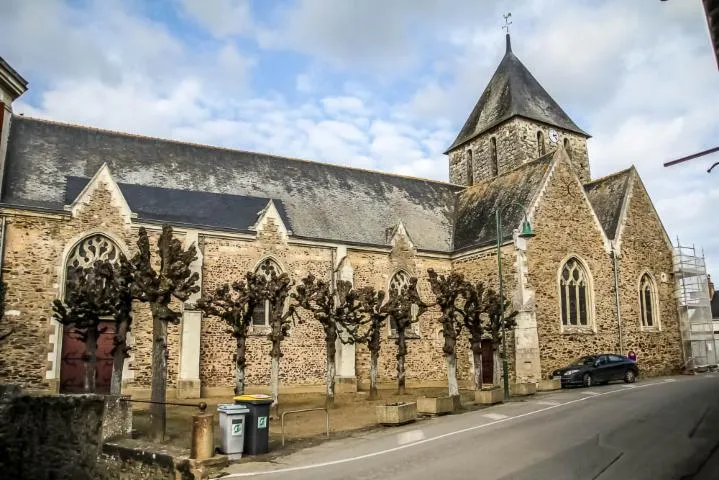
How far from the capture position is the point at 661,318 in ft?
88.9

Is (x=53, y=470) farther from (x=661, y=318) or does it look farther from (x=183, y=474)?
(x=661, y=318)

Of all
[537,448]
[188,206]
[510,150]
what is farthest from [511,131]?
[537,448]

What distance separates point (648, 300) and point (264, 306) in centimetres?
1811

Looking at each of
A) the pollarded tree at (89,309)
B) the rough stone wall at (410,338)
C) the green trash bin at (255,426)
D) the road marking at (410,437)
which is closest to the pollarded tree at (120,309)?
the pollarded tree at (89,309)

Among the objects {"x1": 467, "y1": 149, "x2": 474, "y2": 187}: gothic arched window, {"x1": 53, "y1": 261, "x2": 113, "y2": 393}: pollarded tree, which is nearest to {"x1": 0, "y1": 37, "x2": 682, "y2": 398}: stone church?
{"x1": 53, "y1": 261, "x2": 113, "y2": 393}: pollarded tree

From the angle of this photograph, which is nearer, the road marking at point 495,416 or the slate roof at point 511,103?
the road marking at point 495,416

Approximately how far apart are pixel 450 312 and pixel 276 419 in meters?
6.37

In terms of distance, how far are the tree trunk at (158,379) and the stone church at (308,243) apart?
7067 millimetres

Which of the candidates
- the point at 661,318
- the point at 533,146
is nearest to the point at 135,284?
the point at 661,318

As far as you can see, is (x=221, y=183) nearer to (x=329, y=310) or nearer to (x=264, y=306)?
(x=264, y=306)

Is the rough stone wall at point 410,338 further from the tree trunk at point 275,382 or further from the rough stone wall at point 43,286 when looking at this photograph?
the rough stone wall at point 43,286

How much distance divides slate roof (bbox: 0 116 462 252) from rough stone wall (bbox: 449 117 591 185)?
19.9 feet

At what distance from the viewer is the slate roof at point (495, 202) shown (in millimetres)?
24828

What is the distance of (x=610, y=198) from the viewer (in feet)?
93.0
